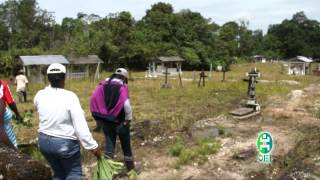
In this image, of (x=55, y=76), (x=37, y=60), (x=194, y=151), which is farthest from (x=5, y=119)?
(x=37, y=60)

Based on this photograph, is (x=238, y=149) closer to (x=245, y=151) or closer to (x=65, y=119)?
(x=245, y=151)

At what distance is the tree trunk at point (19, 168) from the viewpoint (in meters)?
3.62

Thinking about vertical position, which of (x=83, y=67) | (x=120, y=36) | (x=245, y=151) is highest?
(x=120, y=36)

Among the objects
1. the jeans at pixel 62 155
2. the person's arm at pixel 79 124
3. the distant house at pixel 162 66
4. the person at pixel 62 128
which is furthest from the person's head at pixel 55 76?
the distant house at pixel 162 66

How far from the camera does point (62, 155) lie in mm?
3613

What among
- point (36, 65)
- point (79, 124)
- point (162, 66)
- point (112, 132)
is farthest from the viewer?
point (162, 66)

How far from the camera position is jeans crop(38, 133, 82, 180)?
3.61 m

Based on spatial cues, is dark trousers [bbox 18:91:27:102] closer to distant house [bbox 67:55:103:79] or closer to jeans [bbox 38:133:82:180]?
jeans [bbox 38:133:82:180]

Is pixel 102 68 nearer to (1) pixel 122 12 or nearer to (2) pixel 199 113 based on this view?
(1) pixel 122 12

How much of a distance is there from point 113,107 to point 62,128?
195 centimetres

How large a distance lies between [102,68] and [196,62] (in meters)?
10.8

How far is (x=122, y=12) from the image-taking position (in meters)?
41.5

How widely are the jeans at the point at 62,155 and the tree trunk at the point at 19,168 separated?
0.14m

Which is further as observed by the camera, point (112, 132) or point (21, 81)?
point (21, 81)
